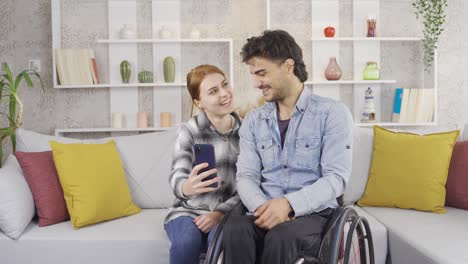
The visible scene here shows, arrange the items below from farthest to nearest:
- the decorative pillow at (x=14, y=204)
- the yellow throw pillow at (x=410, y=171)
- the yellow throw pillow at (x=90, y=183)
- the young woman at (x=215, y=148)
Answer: the yellow throw pillow at (x=410, y=171) < the yellow throw pillow at (x=90, y=183) < the decorative pillow at (x=14, y=204) < the young woman at (x=215, y=148)

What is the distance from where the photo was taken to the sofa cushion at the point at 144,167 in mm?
2939

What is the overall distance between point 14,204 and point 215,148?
3.26 ft

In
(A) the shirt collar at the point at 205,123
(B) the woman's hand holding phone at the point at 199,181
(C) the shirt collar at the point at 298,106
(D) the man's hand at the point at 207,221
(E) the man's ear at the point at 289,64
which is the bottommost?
(D) the man's hand at the point at 207,221

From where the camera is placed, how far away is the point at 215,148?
235 cm

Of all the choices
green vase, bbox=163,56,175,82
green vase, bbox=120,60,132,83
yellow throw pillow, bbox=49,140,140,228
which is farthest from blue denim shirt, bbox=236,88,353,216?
green vase, bbox=120,60,132,83

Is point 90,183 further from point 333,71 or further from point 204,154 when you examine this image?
point 333,71

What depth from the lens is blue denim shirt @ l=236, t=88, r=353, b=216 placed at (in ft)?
6.51

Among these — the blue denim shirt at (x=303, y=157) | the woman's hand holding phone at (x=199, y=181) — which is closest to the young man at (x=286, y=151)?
the blue denim shirt at (x=303, y=157)

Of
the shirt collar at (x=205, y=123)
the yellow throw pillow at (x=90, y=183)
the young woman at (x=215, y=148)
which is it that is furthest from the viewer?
the yellow throw pillow at (x=90, y=183)

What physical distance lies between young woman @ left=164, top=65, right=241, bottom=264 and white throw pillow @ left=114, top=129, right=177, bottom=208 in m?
0.60

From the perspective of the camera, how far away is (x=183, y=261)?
2.12 metres

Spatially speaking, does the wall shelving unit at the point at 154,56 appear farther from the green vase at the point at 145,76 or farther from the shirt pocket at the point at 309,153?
the shirt pocket at the point at 309,153

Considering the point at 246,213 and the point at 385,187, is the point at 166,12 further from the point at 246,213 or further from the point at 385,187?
the point at 246,213

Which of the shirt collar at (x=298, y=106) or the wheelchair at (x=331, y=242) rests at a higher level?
the shirt collar at (x=298, y=106)
